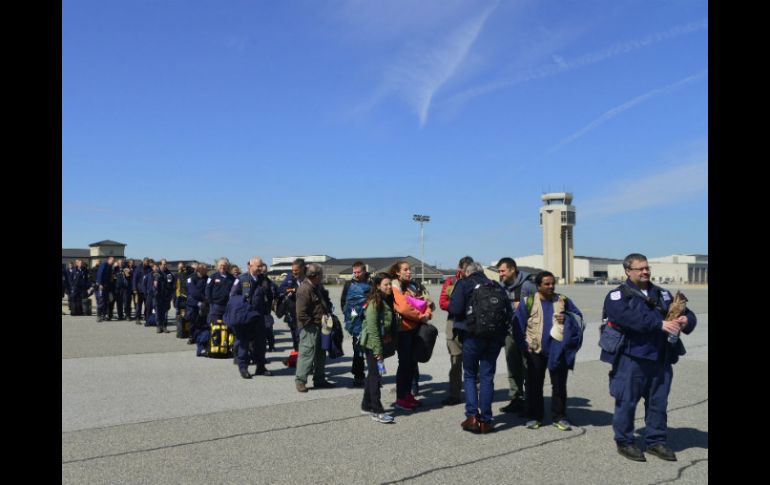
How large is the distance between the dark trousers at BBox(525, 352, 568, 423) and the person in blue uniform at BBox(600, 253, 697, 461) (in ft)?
3.16

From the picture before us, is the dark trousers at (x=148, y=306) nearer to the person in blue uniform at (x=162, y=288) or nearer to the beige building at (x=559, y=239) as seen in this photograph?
the person in blue uniform at (x=162, y=288)

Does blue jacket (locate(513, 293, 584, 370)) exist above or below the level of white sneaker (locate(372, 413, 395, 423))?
above

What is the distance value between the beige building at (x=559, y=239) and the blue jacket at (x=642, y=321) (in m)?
114

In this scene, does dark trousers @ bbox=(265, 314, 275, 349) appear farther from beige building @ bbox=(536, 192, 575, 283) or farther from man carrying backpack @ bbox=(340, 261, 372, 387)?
beige building @ bbox=(536, 192, 575, 283)

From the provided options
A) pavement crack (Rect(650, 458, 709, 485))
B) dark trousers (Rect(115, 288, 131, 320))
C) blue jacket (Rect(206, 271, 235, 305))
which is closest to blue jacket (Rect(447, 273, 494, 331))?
pavement crack (Rect(650, 458, 709, 485))

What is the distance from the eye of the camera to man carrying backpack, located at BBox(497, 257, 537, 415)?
701 cm

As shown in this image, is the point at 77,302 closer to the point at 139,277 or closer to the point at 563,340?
the point at 139,277

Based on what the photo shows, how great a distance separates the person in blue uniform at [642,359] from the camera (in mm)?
5141

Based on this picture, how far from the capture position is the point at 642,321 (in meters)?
5.06

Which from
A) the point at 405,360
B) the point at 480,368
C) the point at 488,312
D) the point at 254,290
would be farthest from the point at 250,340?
the point at 488,312
